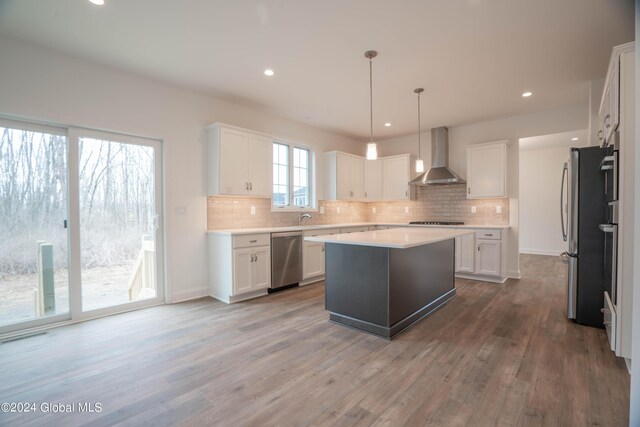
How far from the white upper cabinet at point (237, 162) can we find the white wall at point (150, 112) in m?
0.20

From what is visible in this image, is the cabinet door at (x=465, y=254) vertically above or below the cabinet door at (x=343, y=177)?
below

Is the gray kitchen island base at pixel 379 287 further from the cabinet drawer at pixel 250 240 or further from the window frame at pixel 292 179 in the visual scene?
the window frame at pixel 292 179

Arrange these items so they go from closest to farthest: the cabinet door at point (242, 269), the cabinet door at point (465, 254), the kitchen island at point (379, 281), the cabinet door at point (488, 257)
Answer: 1. the kitchen island at point (379, 281)
2. the cabinet door at point (242, 269)
3. the cabinet door at point (488, 257)
4. the cabinet door at point (465, 254)

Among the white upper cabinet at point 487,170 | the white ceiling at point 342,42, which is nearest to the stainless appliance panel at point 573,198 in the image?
the white ceiling at point 342,42

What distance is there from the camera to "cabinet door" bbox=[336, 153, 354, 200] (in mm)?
5730

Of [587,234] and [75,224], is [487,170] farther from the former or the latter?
[75,224]

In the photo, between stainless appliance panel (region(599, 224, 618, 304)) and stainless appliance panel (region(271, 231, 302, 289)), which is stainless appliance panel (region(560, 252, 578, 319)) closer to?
stainless appliance panel (region(599, 224, 618, 304))

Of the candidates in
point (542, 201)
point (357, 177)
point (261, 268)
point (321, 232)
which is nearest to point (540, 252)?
point (542, 201)

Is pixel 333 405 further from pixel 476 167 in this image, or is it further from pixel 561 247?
pixel 561 247

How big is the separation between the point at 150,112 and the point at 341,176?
131 inches

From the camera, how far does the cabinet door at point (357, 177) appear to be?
610cm

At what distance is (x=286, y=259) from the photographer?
431 cm

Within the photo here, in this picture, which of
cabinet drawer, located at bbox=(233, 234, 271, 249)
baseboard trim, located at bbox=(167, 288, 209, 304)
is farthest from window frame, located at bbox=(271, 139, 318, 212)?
baseboard trim, located at bbox=(167, 288, 209, 304)

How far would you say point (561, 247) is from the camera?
7023 millimetres
